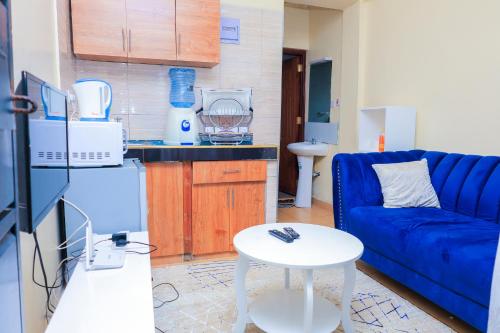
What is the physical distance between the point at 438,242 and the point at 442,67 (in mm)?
1740

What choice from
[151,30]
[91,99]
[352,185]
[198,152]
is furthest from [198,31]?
[352,185]

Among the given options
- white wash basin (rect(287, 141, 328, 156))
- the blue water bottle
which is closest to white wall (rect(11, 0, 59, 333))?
the blue water bottle

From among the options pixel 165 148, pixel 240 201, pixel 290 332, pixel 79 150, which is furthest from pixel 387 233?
pixel 79 150

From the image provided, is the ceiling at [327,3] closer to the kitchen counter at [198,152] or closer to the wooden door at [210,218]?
the kitchen counter at [198,152]

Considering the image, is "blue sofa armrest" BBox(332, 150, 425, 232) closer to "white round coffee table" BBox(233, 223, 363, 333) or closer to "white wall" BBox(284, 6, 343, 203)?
"white round coffee table" BBox(233, 223, 363, 333)

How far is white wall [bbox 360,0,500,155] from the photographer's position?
2592 mm

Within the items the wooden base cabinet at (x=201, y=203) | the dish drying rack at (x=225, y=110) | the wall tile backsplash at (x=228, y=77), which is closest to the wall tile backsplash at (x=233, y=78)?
the wall tile backsplash at (x=228, y=77)

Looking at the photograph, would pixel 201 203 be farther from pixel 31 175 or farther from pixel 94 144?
pixel 31 175

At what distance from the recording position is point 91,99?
75.3 inches

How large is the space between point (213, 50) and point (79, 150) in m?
1.69

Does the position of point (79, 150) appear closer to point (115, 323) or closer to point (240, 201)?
point (115, 323)

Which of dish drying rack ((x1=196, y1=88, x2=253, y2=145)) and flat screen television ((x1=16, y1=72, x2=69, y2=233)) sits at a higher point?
dish drying rack ((x1=196, y1=88, x2=253, y2=145))

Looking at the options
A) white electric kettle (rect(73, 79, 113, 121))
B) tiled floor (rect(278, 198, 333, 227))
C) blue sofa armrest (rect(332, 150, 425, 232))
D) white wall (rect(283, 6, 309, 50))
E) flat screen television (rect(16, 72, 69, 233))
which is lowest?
tiled floor (rect(278, 198, 333, 227))

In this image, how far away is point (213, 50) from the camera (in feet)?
10.1
